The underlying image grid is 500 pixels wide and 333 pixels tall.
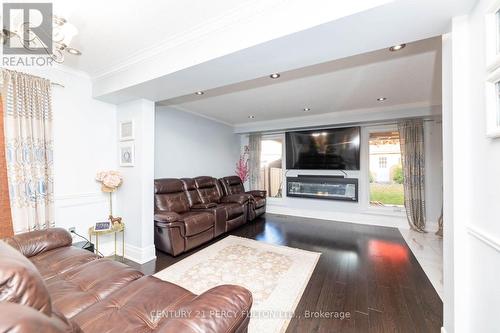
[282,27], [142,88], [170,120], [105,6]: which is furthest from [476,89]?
[170,120]

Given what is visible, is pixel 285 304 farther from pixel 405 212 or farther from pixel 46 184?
pixel 405 212

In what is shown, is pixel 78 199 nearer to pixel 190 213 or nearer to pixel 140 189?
pixel 140 189

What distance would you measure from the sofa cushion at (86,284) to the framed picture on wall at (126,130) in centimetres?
183

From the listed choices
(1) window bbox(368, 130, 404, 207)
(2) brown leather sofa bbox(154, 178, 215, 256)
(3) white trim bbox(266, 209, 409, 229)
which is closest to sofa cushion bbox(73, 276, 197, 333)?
(2) brown leather sofa bbox(154, 178, 215, 256)

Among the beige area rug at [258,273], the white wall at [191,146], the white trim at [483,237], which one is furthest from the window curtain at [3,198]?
the white trim at [483,237]

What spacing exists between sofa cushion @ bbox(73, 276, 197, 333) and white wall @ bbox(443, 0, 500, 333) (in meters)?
1.65

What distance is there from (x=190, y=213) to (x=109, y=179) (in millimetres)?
A: 1256

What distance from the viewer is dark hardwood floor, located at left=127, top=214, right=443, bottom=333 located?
168 cm

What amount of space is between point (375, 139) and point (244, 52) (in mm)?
4198

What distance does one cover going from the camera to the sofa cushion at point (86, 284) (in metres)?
1.20

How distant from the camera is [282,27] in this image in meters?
1.47

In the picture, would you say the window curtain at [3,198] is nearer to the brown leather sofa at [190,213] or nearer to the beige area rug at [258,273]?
the brown leather sofa at [190,213]

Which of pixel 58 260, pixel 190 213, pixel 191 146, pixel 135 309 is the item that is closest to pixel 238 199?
pixel 190 213

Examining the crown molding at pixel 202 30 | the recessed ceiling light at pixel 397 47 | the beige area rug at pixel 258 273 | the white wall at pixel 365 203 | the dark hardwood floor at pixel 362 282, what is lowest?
the dark hardwood floor at pixel 362 282
